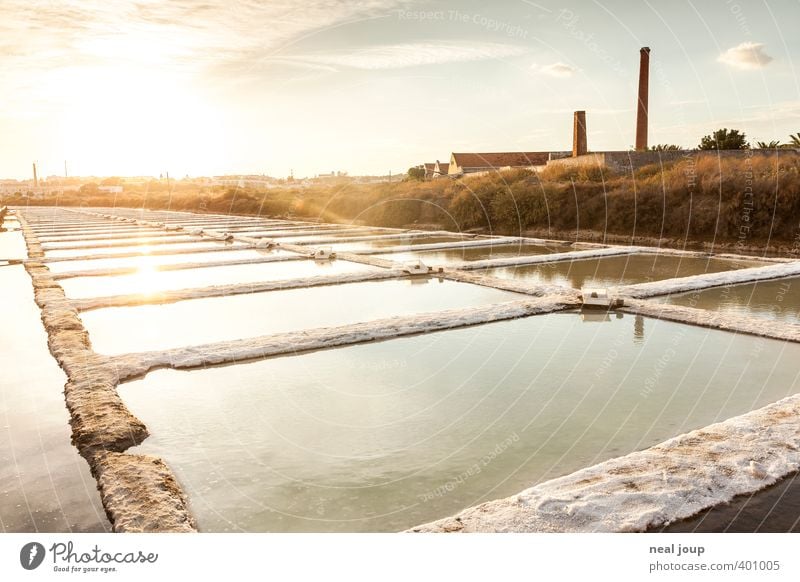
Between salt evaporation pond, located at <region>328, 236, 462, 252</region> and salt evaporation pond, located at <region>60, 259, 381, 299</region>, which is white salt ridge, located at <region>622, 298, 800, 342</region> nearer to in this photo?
salt evaporation pond, located at <region>60, 259, 381, 299</region>

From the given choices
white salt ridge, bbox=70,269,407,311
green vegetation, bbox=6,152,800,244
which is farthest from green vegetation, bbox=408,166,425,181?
white salt ridge, bbox=70,269,407,311

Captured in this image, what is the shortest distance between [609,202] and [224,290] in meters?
13.9

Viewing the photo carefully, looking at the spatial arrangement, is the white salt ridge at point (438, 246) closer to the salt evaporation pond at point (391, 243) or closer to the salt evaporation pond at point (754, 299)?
the salt evaporation pond at point (391, 243)

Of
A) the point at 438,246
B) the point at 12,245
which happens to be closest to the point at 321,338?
the point at 438,246

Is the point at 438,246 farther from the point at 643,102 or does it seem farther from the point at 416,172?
the point at 416,172

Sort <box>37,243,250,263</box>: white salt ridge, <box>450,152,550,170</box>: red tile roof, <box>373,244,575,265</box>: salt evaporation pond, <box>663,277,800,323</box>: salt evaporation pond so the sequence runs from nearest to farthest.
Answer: <box>663,277,800,323</box>: salt evaporation pond → <box>373,244,575,265</box>: salt evaporation pond → <box>37,243,250,263</box>: white salt ridge → <box>450,152,550,170</box>: red tile roof

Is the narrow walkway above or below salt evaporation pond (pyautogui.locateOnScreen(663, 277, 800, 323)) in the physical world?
above

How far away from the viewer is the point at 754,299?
8.76 meters

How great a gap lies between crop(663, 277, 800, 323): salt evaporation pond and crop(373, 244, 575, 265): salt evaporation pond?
5195 millimetres

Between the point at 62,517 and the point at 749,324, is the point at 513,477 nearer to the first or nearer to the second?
the point at 62,517

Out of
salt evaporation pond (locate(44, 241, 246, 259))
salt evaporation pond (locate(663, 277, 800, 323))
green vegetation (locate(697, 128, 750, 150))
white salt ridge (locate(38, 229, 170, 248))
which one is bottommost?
salt evaporation pond (locate(663, 277, 800, 323))

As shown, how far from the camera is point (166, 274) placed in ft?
40.0

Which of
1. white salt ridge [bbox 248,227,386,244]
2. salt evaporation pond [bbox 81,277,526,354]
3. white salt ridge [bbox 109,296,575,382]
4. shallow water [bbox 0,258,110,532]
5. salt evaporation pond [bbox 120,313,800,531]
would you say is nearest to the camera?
shallow water [bbox 0,258,110,532]

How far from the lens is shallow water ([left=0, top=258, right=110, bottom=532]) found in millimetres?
3166
